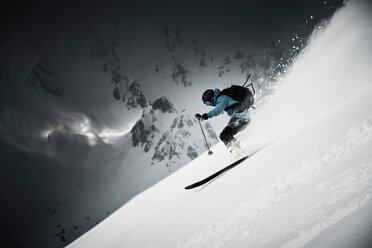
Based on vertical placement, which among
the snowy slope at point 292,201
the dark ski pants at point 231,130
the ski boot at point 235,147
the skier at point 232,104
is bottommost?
the snowy slope at point 292,201

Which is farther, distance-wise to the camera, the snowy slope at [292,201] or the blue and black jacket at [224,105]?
the blue and black jacket at [224,105]

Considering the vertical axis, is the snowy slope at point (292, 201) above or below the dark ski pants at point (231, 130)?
below

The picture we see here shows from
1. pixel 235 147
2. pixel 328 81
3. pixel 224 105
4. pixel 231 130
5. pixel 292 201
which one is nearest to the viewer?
pixel 292 201

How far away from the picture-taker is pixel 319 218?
221 cm

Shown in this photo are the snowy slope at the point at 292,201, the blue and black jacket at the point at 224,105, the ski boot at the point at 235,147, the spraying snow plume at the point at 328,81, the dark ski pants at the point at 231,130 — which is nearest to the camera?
the snowy slope at the point at 292,201

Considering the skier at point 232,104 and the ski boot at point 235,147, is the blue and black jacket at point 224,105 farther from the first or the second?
the ski boot at point 235,147

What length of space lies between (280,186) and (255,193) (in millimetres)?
445

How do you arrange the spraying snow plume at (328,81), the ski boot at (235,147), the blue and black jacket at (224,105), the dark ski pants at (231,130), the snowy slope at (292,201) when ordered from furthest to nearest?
the spraying snow plume at (328,81) < the ski boot at (235,147) < the dark ski pants at (231,130) < the blue and black jacket at (224,105) < the snowy slope at (292,201)

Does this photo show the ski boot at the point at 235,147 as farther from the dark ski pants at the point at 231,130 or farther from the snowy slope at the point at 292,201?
the snowy slope at the point at 292,201

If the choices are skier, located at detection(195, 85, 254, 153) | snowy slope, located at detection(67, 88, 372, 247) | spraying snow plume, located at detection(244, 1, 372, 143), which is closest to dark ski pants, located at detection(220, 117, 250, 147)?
skier, located at detection(195, 85, 254, 153)

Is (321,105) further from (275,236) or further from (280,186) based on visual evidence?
(275,236)

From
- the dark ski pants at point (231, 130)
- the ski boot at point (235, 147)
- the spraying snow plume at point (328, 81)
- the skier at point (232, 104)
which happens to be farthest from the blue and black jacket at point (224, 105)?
the spraying snow plume at point (328, 81)

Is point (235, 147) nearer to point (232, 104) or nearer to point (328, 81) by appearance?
point (232, 104)

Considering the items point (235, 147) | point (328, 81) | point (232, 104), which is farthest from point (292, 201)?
point (328, 81)
